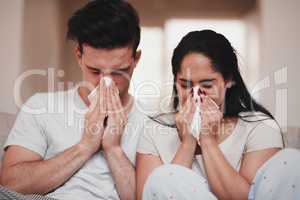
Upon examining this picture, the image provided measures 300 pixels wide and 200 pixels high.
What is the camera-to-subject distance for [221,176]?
2.80 ft

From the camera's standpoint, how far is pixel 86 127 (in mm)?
952

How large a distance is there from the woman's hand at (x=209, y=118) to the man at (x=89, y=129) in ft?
0.55

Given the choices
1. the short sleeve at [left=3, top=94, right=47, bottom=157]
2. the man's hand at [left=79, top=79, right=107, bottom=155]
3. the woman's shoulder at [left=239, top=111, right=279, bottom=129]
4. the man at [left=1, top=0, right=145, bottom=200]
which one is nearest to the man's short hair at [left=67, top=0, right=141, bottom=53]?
the man at [left=1, top=0, right=145, bottom=200]

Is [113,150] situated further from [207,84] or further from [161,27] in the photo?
[161,27]

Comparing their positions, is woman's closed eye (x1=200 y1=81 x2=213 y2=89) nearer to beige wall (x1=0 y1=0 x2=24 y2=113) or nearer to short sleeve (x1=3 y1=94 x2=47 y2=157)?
short sleeve (x1=3 y1=94 x2=47 y2=157)

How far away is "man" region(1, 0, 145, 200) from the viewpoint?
2.98 ft

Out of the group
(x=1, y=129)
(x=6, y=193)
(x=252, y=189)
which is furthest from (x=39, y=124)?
(x=252, y=189)

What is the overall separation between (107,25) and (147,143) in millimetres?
307

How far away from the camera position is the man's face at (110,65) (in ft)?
3.23

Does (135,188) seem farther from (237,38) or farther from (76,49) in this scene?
(237,38)

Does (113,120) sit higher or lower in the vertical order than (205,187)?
higher

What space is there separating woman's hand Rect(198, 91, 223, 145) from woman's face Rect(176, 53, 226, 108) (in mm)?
22

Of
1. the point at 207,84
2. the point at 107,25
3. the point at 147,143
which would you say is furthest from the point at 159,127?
the point at 107,25

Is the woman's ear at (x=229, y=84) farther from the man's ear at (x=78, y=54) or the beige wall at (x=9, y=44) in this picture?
the beige wall at (x=9, y=44)
